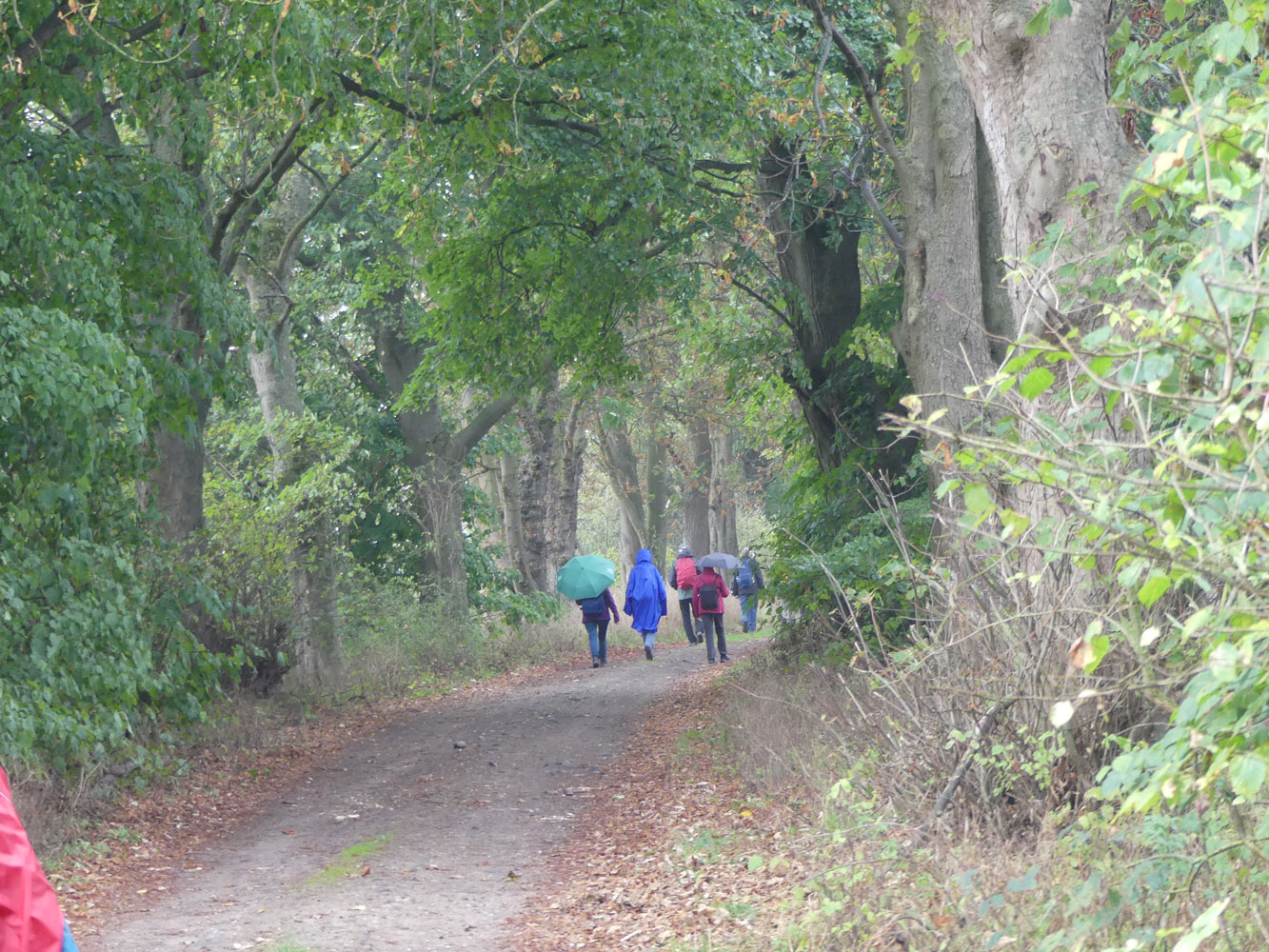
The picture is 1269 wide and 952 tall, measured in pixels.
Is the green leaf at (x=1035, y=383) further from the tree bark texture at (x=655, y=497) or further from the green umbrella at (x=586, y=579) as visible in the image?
the tree bark texture at (x=655, y=497)

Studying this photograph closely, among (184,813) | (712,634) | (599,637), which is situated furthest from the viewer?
(599,637)

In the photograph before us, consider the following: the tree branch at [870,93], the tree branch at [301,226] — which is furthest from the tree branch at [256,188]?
the tree branch at [870,93]

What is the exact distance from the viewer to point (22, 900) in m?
2.14

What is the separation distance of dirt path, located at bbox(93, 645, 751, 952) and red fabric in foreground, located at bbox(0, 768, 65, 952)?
14.8ft

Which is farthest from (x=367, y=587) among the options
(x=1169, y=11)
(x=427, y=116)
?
(x=1169, y=11)

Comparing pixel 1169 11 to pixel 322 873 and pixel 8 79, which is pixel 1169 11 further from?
pixel 8 79

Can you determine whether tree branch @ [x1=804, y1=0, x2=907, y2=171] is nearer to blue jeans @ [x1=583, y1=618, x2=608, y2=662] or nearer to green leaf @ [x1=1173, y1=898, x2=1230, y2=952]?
green leaf @ [x1=1173, y1=898, x2=1230, y2=952]

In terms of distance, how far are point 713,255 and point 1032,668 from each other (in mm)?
13055

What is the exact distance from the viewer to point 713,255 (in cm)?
1814

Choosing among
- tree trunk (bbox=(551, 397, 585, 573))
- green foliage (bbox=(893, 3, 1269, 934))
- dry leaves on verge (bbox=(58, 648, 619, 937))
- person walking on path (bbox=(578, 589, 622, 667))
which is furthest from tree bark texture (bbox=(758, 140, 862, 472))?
tree trunk (bbox=(551, 397, 585, 573))

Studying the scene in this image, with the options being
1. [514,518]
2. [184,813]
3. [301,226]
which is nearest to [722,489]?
[514,518]

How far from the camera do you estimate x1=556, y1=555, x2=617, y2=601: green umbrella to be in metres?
20.0

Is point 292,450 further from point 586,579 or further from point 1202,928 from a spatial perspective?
point 1202,928

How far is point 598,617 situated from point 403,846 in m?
11.7
